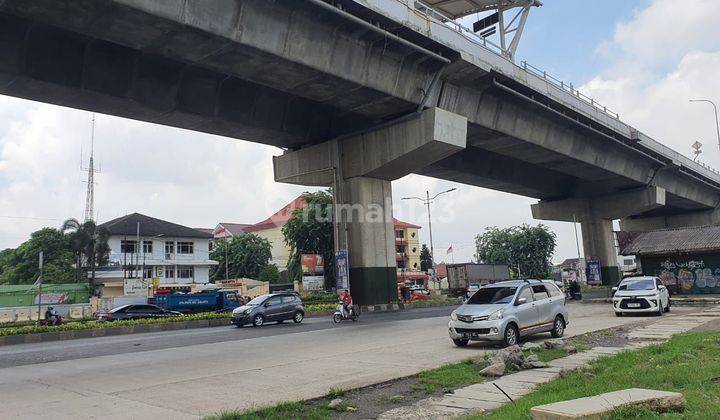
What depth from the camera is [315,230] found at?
188 ft

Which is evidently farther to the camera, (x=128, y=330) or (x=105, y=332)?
(x=128, y=330)

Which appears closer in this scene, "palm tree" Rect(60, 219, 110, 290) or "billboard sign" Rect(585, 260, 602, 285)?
"billboard sign" Rect(585, 260, 602, 285)

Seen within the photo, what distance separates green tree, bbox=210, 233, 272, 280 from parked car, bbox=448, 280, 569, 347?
69.5m

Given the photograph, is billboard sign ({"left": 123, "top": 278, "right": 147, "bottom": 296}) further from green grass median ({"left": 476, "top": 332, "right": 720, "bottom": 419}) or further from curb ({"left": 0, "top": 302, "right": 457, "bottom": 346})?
green grass median ({"left": 476, "top": 332, "right": 720, "bottom": 419})

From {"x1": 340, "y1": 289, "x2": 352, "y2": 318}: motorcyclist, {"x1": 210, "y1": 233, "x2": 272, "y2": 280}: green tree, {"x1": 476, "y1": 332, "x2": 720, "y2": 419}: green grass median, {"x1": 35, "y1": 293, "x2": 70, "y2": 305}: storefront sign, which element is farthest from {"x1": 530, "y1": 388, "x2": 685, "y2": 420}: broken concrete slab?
{"x1": 210, "y1": 233, "x2": 272, "y2": 280}: green tree

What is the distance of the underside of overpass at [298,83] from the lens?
639 inches

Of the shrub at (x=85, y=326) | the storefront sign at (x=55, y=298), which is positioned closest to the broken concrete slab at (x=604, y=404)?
the shrub at (x=85, y=326)

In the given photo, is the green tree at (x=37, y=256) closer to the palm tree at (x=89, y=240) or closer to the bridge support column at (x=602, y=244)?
the palm tree at (x=89, y=240)

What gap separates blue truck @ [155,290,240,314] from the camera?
37.9 meters

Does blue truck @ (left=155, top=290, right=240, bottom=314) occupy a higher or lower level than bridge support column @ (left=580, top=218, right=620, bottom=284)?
lower

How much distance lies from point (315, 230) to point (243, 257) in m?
28.3

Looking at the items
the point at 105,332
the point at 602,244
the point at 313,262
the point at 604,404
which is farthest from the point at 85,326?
the point at 602,244

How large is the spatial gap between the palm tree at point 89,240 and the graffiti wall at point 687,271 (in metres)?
50.1

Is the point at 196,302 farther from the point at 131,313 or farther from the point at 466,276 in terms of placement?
the point at 466,276
